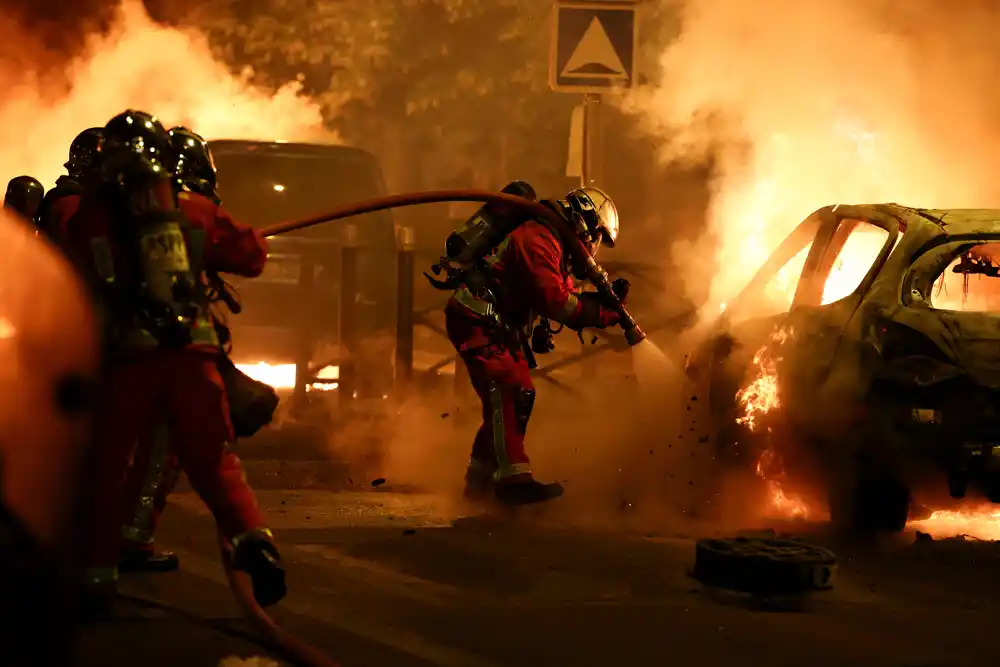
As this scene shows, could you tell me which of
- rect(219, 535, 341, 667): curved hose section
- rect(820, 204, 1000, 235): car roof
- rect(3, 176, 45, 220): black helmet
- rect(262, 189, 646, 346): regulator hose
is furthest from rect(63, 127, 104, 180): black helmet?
rect(820, 204, 1000, 235): car roof

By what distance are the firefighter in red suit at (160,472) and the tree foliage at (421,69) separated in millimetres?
14865

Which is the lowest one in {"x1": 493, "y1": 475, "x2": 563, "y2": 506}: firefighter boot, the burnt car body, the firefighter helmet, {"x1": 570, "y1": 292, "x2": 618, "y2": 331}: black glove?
{"x1": 493, "y1": 475, "x2": 563, "y2": 506}: firefighter boot

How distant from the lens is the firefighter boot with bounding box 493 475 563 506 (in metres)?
7.91

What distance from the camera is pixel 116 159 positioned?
5.53m

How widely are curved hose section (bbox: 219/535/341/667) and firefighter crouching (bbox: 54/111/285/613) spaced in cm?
6

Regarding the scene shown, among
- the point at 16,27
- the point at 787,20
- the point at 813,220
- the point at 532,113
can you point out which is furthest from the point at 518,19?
the point at 813,220

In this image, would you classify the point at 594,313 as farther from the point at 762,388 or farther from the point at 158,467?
the point at 158,467

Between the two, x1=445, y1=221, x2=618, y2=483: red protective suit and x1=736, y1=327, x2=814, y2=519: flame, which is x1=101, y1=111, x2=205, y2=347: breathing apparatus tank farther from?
x1=736, y1=327, x2=814, y2=519: flame

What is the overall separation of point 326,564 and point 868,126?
A: 26.3 feet

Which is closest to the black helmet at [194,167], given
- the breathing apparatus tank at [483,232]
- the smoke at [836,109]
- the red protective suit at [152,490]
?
the red protective suit at [152,490]

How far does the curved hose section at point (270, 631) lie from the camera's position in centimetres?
486

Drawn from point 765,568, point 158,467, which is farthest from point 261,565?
point 765,568

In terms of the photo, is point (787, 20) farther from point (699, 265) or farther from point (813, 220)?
point (813, 220)

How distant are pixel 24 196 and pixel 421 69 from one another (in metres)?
14.9
